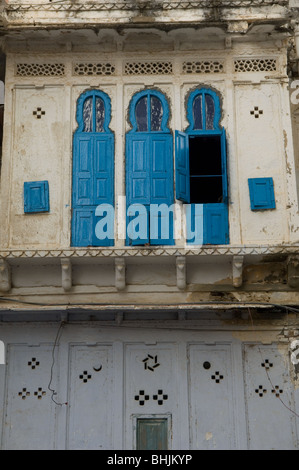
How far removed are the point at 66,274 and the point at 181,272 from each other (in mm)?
1528

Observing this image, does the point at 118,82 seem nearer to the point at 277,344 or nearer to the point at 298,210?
the point at 298,210

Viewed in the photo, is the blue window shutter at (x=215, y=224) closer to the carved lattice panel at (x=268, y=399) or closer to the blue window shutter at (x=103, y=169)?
the blue window shutter at (x=103, y=169)

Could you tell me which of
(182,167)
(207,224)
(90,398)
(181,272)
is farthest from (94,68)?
(90,398)

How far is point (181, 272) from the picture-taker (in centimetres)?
944

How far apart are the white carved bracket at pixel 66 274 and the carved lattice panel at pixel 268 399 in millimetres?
2500

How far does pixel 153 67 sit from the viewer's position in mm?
10398

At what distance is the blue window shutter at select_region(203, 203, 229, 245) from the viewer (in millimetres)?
9570

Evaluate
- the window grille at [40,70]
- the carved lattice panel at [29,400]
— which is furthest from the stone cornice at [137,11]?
the carved lattice panel at [29,400]

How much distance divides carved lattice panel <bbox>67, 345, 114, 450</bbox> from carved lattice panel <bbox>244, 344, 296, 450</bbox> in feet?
5.90

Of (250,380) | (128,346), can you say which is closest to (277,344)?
(250,380)

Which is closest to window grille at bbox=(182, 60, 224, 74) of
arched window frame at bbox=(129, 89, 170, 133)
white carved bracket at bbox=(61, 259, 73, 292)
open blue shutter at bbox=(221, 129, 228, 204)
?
arched window frame at bbox=(129, 89, 170, 133)

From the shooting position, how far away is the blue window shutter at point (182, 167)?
31.9ft

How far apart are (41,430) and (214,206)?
12.2 ft
